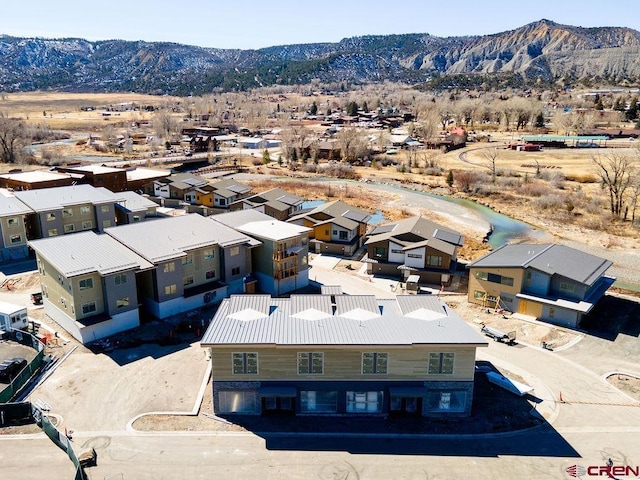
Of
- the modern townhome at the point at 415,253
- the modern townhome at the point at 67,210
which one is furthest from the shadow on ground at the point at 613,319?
the modern townhome at the point at 67,210

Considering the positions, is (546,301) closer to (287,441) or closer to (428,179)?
(287,441)

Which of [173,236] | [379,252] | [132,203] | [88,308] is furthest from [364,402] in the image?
[132,203]

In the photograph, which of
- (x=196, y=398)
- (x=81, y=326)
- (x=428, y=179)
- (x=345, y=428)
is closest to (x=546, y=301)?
(x=345, y=428)

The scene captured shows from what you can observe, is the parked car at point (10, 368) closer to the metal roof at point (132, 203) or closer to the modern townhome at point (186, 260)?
the modern townhome at point (186, 260)

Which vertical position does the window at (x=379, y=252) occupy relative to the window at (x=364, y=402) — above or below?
above

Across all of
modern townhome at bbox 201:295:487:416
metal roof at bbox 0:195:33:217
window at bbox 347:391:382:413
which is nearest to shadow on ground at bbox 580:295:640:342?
modern townhome at bbox 201:295:487:416

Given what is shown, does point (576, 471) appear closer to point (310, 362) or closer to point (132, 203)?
point (310, 362)

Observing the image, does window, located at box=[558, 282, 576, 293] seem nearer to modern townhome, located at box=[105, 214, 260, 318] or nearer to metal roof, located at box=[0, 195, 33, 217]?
modern townhome, located at box=[105, 214, 260, 318]
